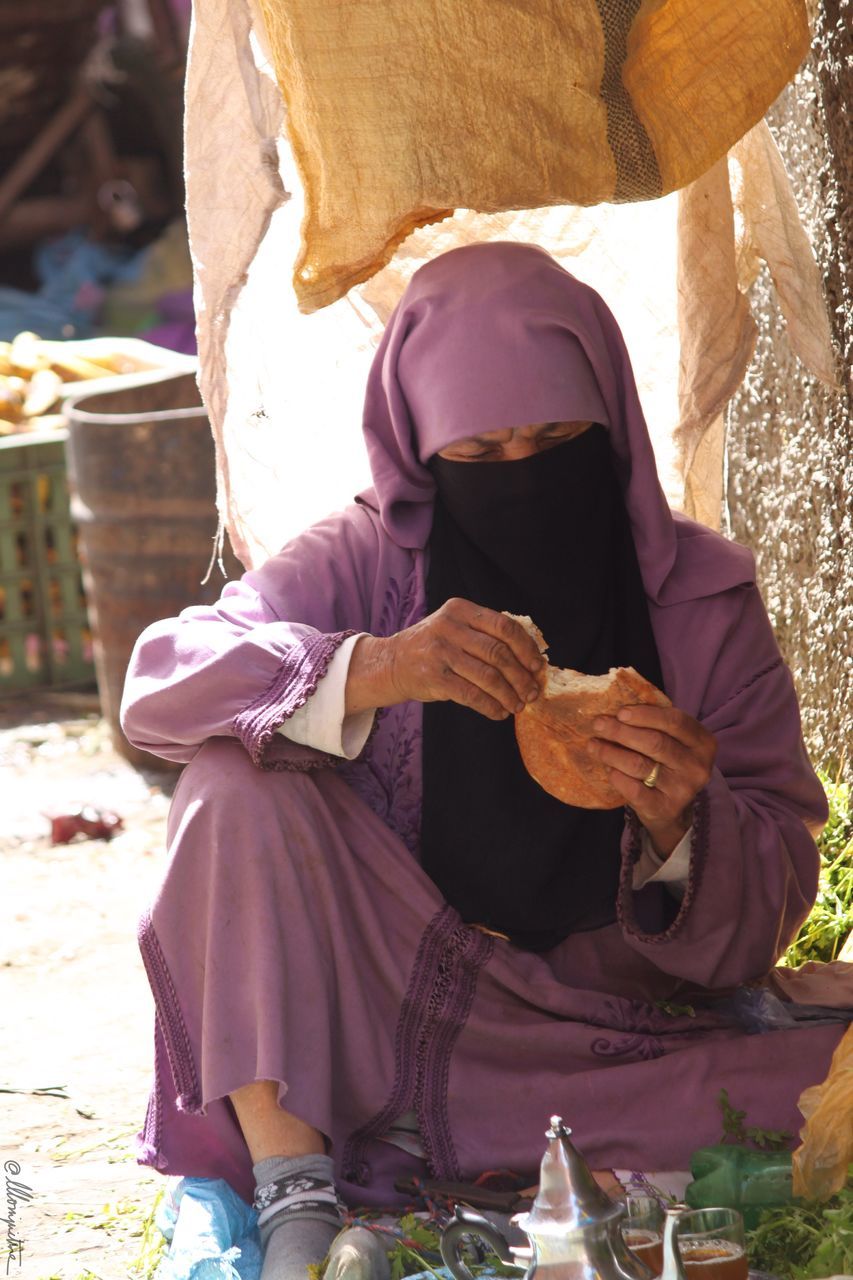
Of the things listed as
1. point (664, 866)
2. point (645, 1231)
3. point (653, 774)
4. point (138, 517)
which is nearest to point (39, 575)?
point (138, 517)

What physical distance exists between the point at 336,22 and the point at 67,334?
26.3 ft

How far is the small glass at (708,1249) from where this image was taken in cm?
182

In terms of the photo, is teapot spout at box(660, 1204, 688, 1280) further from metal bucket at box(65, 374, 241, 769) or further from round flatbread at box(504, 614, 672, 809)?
metal bucket at box(65, 374, 241, 769)

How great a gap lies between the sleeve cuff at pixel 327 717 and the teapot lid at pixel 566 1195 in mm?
857

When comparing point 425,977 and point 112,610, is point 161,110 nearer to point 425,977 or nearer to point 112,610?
point 112,610

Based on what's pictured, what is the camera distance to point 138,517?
582cm

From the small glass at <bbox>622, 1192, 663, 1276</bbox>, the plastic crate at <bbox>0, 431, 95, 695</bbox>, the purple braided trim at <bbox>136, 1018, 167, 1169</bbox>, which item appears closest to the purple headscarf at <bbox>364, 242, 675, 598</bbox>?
the purple braided trim at <bbox>136, 1018, 167, 1169</bbox>

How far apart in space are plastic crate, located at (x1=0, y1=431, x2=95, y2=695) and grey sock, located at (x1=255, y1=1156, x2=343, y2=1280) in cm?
471

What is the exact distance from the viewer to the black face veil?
8.97ft

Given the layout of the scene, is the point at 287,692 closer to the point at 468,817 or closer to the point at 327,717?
the point at 327,717

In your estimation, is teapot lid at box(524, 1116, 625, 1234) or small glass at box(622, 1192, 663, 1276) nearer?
→ teapot lid at box(524, 1116, 625, 1234)

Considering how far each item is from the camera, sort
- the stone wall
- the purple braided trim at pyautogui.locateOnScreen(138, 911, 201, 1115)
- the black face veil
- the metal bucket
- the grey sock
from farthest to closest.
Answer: the metal bucket, the stone wall, the black face veil, the purple braided trim at pyautogui.locateOnScreen(138, 911, 201, 1115), the grey sock

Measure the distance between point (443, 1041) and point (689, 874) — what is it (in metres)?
0.46

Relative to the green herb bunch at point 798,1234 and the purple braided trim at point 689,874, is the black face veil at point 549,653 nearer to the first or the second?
the purple braided trim at point 689,874
